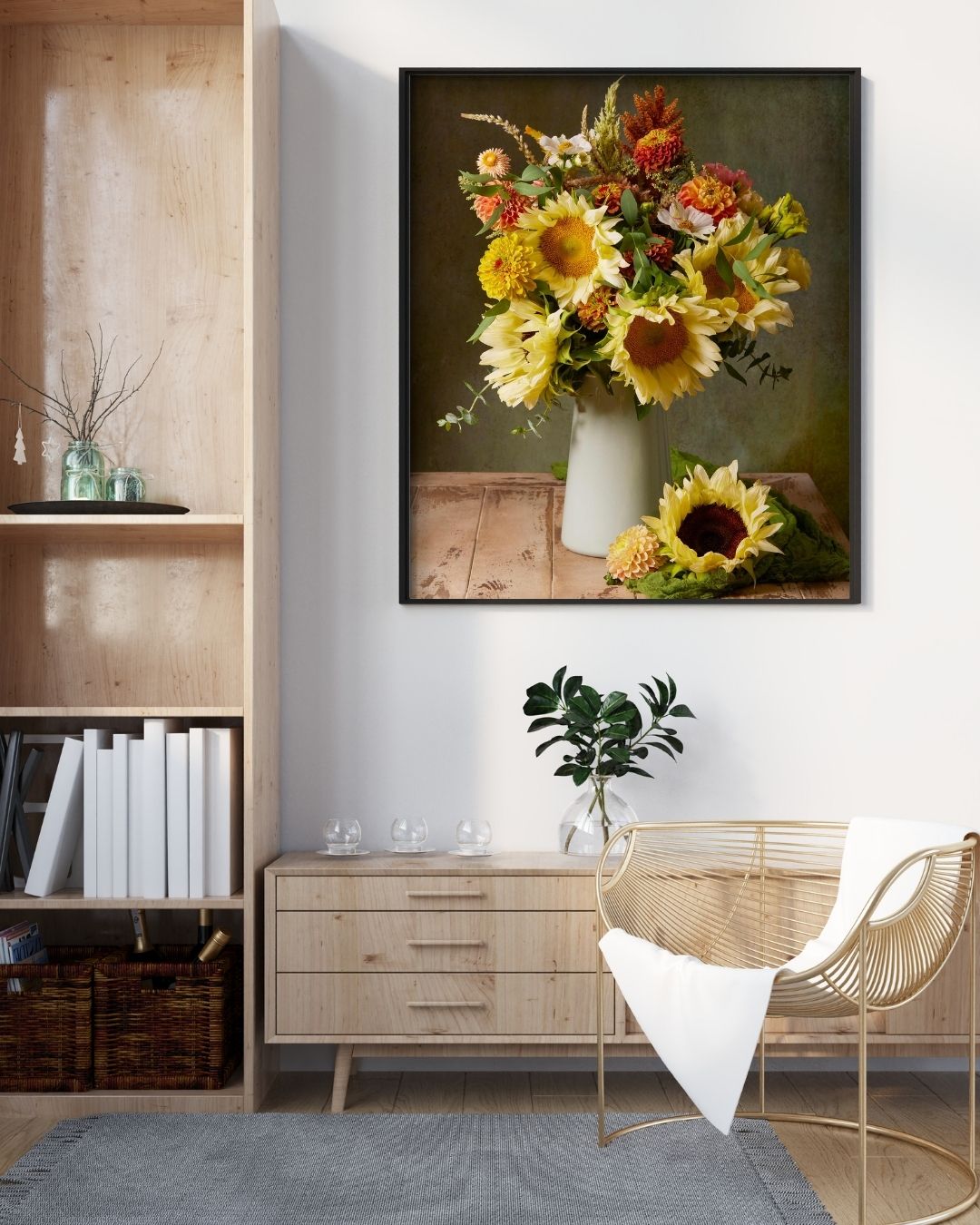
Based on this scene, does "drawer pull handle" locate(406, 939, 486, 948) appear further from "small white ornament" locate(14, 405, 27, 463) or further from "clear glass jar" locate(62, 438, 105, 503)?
"small white ornament" locate(14, 405, 27, 463)

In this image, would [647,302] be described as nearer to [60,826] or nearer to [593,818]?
[593,818]

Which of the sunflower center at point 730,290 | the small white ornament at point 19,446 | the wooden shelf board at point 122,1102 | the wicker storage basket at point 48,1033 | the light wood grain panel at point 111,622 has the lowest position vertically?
the wooden shelf board at point 122,1102

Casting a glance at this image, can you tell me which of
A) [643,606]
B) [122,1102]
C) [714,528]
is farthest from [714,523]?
[122,1102]

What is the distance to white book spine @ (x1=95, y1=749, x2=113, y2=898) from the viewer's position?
2520mm

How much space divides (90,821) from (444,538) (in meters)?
1.03

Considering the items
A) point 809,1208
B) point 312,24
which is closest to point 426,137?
point 312,24

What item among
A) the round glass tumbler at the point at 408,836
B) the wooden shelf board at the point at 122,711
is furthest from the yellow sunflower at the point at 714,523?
the wooden shelf board at the point at 122,711

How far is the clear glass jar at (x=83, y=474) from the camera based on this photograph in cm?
263

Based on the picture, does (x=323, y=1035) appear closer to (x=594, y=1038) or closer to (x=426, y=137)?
(x=594, y=1038)

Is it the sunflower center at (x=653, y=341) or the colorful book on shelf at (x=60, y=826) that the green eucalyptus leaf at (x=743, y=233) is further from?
the colorful book on shelf at (x=60, y=826)

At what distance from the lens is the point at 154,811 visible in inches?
99.3

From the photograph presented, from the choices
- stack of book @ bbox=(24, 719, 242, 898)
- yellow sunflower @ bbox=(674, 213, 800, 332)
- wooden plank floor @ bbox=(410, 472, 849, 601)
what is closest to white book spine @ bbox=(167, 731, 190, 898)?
stack of book @ bbox=(24, 719, 242, 898)

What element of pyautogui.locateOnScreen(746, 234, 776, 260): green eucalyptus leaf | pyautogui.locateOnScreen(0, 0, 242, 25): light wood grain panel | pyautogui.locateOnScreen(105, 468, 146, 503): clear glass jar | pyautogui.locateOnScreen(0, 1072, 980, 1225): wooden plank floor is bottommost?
pyautogui.locateOnScreen(0, 1072, 980, 1225): wooden plank floor

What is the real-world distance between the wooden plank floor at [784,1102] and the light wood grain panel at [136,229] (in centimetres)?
144
